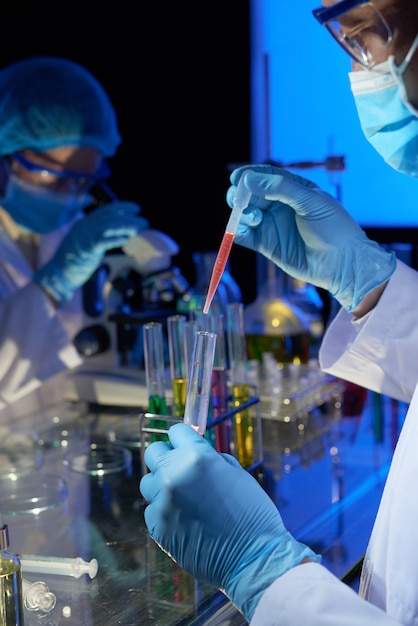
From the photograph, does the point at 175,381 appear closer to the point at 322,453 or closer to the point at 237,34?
the point at 322,453

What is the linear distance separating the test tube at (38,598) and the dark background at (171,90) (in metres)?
2.87

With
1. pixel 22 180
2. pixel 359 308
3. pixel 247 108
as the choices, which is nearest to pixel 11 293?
pixel 22 180

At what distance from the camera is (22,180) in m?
2.73

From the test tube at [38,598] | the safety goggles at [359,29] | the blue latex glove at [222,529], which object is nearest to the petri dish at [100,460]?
the test tube at [38,598]

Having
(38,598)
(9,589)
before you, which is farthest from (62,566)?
(9,589)

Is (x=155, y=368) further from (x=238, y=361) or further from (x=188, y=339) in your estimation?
(x=238, y=361)

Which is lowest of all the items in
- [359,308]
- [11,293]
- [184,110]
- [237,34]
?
[11,293]

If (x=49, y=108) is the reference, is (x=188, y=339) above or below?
below

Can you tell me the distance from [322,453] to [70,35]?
2589 mm

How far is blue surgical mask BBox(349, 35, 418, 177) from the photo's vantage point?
125 centimetres

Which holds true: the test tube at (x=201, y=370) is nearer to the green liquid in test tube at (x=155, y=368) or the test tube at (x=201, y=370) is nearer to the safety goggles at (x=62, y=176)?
the green liquid in test tube at (x=155, y=368)

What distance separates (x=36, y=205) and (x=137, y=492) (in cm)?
130

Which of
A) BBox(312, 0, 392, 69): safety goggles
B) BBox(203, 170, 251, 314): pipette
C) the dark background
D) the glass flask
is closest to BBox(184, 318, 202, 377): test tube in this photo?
BBox(203, 170, 251, 314): pipette

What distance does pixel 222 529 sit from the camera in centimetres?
106
